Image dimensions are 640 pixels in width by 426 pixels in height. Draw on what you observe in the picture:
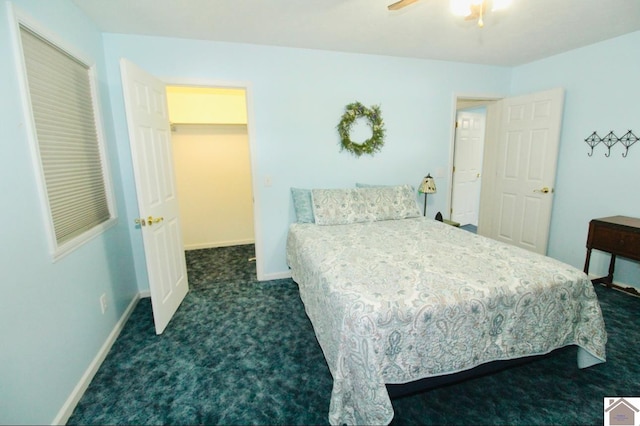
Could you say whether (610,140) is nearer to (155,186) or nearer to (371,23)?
(371,23)

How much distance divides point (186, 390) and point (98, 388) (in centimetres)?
53

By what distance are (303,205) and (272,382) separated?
165 cm

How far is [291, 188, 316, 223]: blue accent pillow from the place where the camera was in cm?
303

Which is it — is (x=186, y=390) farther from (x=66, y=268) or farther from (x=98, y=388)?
(x=66, y=268)

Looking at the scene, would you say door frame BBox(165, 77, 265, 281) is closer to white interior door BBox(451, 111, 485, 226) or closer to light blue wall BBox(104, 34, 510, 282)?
light blue wall BBox(104, 34, 510, 282)

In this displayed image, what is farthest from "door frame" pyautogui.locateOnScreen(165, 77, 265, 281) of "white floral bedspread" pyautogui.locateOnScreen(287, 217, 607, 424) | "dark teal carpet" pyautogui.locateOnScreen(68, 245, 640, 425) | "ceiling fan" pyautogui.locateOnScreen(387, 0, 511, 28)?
"ceiling fan" pyautogui.locateOnScreen(387, 0, 511, 28)

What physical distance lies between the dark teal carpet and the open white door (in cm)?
29

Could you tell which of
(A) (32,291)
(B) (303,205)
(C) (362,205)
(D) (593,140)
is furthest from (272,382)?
(D) (593,140)

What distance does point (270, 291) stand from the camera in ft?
9.93

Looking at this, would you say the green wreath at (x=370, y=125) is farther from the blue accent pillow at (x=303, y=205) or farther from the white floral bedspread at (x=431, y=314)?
the white floral bedspread at (x=431, y=314)

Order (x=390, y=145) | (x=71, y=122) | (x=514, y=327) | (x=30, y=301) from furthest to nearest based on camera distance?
1. (x=390, y=145)
2. (x=71, y=122)
3. (x=514, y=327)
4. (x=30, y=301)

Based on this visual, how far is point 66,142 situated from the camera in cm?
186

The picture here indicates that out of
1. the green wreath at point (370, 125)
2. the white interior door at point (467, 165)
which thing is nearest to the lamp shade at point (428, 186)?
the green wreath at point (370, 125)

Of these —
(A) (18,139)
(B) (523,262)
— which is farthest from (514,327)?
(A) (18,139)
